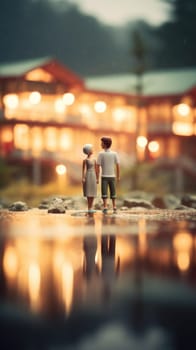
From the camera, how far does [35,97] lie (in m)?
35.6

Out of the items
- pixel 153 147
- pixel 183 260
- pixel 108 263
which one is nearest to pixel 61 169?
pixel 153 147

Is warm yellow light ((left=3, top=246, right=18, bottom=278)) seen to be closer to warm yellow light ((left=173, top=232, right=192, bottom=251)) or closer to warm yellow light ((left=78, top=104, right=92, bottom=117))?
warm yellow light ((left=173, top=232, right=192, bottom=251))

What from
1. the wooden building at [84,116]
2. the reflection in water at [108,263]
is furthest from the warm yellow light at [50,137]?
the reflection in water at [108,263]

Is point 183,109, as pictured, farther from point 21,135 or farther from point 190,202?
point 190,202

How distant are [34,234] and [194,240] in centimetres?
251

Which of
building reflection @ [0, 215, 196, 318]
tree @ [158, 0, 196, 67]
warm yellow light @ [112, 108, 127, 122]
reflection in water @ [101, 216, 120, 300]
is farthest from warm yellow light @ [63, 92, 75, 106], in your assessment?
reflection in water @ [101, 216, 120, 300]

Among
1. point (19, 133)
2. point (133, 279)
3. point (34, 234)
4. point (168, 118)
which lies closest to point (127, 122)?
point (168, 118)

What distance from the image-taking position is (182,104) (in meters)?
39.6

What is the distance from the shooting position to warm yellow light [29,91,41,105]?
116 ft

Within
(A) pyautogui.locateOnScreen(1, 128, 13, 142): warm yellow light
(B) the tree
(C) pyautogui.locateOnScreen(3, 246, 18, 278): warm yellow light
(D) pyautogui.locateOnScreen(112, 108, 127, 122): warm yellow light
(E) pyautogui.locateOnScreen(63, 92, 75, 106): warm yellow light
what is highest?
(B) the tree

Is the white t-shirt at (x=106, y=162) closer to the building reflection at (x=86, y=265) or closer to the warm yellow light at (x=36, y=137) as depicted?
the building reflection at (x=86, y=265)

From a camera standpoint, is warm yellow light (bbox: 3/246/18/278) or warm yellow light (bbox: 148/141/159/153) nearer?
warm yellow light (bbox: 3/246/18/278)

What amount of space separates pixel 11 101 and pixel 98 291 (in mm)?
30269

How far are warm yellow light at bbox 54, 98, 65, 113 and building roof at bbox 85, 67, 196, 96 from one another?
7.27 feet
